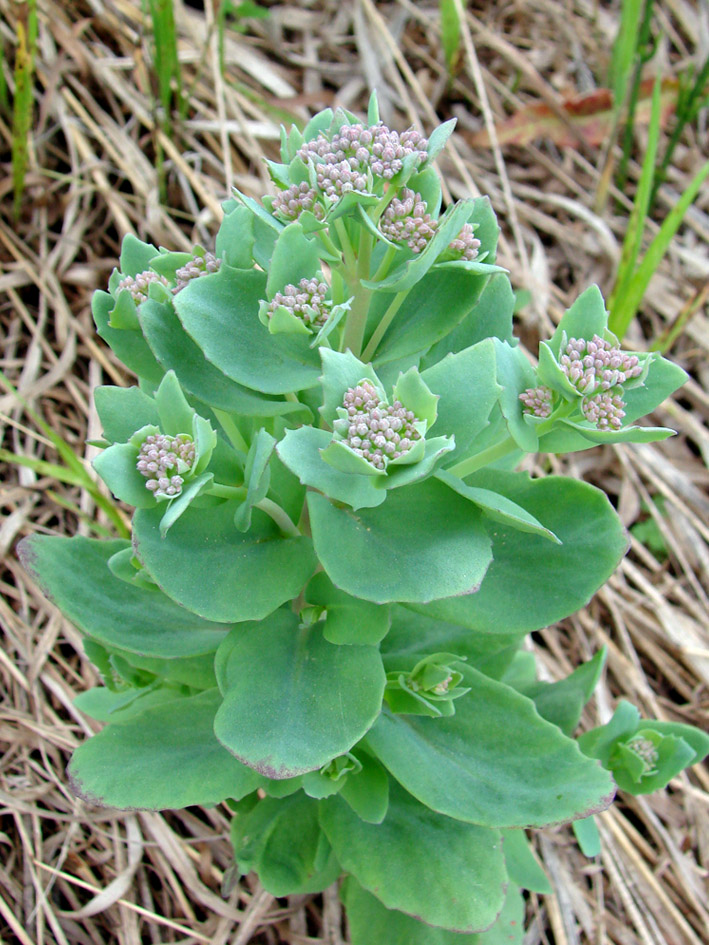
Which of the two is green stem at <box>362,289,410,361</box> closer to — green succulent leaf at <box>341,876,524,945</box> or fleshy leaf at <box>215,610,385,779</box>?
fleshy leaf at <box>215,610,385,779</box>

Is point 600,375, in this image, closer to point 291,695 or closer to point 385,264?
point 385,264

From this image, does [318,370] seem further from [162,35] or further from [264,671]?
[162,35]

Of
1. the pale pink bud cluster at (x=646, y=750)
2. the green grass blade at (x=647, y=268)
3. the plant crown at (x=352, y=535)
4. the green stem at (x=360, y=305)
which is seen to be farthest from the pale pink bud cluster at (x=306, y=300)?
the green grass blade at (x=647, y=268)

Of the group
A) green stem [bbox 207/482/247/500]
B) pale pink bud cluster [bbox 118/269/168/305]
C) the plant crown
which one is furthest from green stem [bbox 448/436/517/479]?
pale pink bud cluster [bbox 118/269/168/305]

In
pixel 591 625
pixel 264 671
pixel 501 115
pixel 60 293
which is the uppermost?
pixel 501 115

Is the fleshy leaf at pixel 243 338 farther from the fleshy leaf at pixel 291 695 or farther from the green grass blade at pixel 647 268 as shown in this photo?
the green grass blade at pixel 647 268

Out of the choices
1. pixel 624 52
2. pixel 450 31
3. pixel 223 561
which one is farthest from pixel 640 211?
pixel 223 561

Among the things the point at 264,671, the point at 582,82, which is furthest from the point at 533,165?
the point at 264,671
